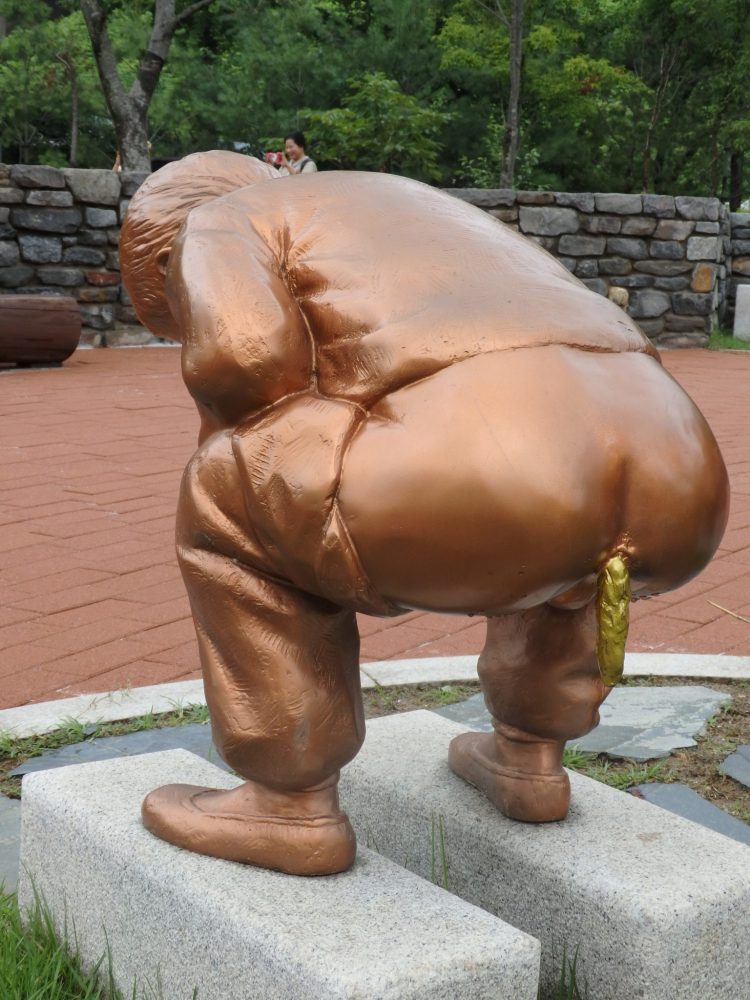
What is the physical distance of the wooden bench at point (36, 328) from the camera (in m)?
9.45

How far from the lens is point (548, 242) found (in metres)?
13.0

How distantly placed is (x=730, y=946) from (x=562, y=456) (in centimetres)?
79

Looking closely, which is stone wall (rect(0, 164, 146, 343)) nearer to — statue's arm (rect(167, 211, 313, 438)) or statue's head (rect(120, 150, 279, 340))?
statue's head (rect(120, 150, 279, 340))

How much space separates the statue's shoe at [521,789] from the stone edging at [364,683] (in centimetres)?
124

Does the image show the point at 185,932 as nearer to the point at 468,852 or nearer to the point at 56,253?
the point at 468,852

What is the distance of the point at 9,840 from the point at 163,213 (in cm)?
130

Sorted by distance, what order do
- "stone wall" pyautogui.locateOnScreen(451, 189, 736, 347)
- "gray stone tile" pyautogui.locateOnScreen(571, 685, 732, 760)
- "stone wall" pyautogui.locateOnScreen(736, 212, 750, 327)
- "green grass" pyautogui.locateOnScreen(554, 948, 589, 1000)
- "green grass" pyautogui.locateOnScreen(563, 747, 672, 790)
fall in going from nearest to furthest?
1. "green grass" pyautogui.locateOnScreen(554, 948, 589, 1000)
2. "green grass" pyautogui.locateOnScreen(563, 747, 672, 790)
3. "gray stone tile" pyautogui.locateOnScreen(571, 685, 732, 760)
4. "stone wall" pyautogui.locateOnScreen(451, 189, 736, 347)
5. "stone wall" pyautogui.locateOnScreen(736, 212, 750, 327)

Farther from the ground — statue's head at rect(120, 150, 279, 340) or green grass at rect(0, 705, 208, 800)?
statue's head at rect(120, 150, 279, 340)

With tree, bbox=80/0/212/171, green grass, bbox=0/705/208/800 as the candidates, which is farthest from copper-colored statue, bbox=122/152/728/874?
tree, bbox=80/0/212/171

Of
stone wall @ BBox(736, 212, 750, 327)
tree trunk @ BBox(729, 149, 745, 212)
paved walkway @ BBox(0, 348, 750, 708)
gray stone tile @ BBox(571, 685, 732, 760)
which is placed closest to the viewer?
gray stone tile @ BBox(571, 685, 732, 760)

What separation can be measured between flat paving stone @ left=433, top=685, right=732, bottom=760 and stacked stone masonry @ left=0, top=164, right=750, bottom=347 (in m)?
8.95

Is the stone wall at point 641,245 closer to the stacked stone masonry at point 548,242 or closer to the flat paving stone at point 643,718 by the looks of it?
the stacked stone masonry at point 548,242

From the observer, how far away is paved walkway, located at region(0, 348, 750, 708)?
3629mm

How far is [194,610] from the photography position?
72.0 inches
